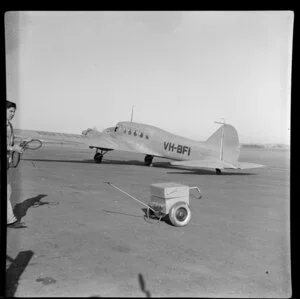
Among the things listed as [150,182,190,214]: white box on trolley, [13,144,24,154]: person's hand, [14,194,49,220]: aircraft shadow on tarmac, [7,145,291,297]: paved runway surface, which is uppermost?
[13,144,24,154]: person's hand

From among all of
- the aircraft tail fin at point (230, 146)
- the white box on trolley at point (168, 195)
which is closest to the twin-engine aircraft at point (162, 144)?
the aircraft tail fin at point (230, 146)

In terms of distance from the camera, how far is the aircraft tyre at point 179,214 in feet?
22.1

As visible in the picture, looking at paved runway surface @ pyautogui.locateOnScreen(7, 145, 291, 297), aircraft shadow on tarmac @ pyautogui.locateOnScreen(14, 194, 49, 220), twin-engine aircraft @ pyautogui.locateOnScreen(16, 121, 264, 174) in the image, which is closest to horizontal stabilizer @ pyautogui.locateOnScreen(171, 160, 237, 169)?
twin-engine aircraft @ pyautogui.locateOnScreen(16, 121, 264, 174)

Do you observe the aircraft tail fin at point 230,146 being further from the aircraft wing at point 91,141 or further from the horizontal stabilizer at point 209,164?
the aircraft wing at point 91,141

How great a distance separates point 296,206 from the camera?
4.09 m

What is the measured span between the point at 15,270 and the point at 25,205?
402 centimetres

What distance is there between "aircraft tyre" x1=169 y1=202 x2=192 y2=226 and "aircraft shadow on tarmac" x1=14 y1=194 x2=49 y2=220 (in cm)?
317

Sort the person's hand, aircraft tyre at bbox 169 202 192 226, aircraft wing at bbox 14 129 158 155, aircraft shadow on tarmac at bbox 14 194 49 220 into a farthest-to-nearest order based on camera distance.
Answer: aircraft wing at bbox 14 129 158 155 < aircraft shadow on tarmac at bbox 14 194 49 220 < aircraft tyre at bbox 169 202 192 226 < the person's hand

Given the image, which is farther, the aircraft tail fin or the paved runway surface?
the aircraft tail fin

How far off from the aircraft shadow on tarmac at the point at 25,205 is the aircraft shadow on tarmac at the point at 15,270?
2.15 m

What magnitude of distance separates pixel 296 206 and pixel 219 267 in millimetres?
1460

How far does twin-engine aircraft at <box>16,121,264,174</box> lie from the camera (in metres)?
17.8

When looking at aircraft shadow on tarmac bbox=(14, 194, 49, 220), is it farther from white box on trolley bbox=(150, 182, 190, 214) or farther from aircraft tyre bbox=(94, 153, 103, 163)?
aircraft tyre bbox=(94, 153, 103, 163)
